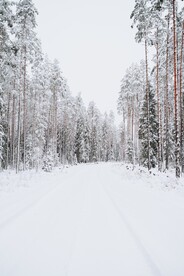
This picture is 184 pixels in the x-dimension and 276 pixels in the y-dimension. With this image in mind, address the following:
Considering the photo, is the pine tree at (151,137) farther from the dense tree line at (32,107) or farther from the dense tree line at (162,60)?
the dense tree line at (32,107)

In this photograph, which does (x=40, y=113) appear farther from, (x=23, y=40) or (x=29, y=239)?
(x=29, y=239)

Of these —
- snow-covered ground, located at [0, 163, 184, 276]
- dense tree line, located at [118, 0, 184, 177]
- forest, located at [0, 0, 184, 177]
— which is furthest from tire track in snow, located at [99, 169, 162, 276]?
dense tree line, located at [118, 0, 184, 177]

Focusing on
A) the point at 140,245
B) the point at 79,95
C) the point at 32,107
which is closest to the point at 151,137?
the point at 32,107

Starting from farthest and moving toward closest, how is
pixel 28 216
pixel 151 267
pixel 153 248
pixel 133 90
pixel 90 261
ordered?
pixel 133 90 < pixel 28 216 < pixel 153 248 < pixel 90 261 < pixel 151 267

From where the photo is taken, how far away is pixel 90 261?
2.89 m

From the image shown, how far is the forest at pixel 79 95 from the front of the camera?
16.6 meters

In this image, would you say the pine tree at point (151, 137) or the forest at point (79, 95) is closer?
the forest at point (79, 95)

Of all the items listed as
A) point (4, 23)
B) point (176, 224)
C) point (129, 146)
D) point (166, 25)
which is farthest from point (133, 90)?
point (176, 224)

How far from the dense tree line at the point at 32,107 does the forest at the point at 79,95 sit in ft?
0.23

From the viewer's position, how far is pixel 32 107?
103 feet

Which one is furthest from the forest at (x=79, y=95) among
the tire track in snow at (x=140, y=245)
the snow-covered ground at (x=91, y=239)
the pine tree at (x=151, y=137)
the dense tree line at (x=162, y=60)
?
the tire track in snow at (x=140, y=245)

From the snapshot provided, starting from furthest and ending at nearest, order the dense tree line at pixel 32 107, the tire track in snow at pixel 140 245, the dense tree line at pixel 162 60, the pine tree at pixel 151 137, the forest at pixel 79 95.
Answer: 1. the pine tree at pixel 151 137
2. the dense tree line at pixel 32 107
3. the forest at pixel 79 95
4. the dense tree line at pixel 162 60
5. the tire track in snow at pixel 140 245

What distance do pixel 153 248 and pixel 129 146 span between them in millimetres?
38135

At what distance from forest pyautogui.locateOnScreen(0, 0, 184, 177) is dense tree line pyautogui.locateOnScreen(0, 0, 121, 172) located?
7 centimetres
